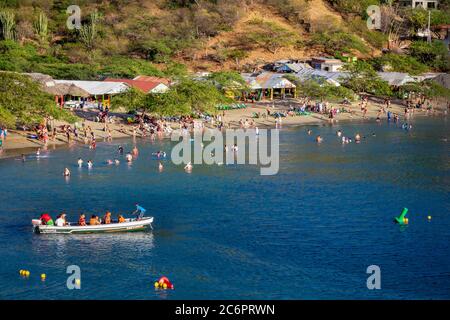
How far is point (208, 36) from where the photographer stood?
113m

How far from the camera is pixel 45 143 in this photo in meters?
64.2

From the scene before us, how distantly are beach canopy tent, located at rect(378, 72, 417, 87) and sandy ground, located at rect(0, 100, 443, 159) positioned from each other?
115 inches

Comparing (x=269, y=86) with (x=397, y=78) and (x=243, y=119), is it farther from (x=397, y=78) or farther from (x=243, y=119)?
(x=397, y=78)

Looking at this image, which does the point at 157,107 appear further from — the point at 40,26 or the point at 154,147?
the point at 40,26

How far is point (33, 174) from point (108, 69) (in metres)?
38.7

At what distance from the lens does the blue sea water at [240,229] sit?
3425 centimetres

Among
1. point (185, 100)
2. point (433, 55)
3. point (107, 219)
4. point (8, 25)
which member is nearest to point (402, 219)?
point (107, 219)

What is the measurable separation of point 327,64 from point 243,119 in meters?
26.2

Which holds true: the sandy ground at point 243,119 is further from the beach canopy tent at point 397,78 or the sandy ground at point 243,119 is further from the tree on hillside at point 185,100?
the beach canopy tent at point 397,78

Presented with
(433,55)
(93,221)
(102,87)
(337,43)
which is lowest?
(93,221)

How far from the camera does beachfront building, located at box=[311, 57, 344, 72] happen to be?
10131cm

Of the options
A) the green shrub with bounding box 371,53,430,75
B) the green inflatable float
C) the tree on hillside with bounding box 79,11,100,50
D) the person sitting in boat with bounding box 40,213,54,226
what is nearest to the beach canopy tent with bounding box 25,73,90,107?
the tree on hillside with bounding box 79,11,100,50

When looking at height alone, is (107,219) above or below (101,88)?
below

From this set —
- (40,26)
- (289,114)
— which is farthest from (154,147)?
(40,26)
